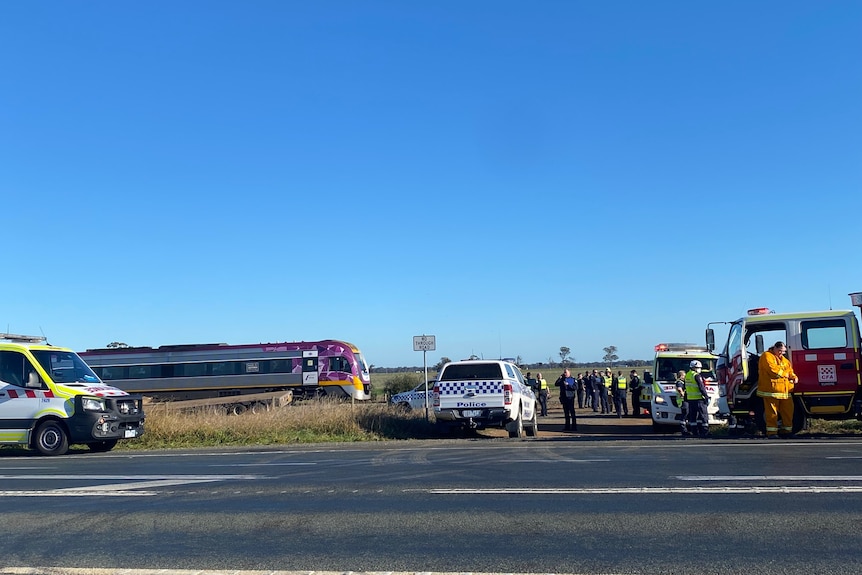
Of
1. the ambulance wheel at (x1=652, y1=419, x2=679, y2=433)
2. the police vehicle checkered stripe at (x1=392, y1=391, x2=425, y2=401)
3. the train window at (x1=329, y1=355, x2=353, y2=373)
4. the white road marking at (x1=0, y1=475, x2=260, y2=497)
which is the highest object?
the train window at (x1=329, y1=355, x2=353, y2=373)

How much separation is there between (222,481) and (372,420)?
8454 millimetres

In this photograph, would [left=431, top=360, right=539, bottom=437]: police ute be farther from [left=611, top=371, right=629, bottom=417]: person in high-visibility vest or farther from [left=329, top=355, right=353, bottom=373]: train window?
[left=329, top=355, right=353, bottom=373]: train window

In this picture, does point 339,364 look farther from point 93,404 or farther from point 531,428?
point 93,404

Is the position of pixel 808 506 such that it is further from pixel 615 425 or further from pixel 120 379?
pixel 120 379

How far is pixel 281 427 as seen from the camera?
19.1 metres

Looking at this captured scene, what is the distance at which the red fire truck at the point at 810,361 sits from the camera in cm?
1569

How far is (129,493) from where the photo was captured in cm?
962

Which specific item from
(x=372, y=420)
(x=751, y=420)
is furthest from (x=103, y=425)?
(x=751, y=420)

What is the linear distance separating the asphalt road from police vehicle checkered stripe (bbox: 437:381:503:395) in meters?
4.43

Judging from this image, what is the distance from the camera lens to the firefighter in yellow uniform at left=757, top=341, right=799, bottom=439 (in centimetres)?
1506

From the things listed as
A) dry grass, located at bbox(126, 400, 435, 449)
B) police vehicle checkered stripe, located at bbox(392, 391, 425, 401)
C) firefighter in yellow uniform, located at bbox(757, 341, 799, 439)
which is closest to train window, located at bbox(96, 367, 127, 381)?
police vehicle checkered stripe, located at bbox(392, 391, 425, 401)

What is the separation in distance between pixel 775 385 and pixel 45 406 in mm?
14342

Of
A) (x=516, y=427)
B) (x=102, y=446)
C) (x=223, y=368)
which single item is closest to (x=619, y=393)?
(x=516, y=427)

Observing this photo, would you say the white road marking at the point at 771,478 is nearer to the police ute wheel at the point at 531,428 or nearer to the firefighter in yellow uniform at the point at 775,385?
the firefighter in yellow uniform at the point at 775,385
